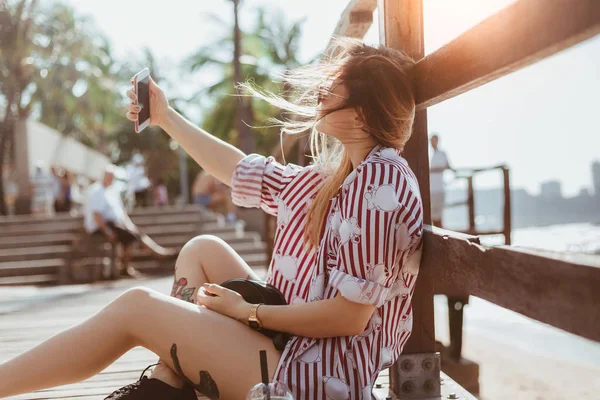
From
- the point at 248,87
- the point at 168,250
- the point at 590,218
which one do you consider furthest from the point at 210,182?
the point at 590,218

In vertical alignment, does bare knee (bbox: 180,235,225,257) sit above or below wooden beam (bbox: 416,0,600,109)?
below

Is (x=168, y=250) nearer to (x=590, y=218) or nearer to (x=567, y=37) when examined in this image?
(x=567, y=37)

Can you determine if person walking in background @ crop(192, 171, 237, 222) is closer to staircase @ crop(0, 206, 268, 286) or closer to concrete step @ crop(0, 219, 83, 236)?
staircase @ crop(0, 206, 268, 286)

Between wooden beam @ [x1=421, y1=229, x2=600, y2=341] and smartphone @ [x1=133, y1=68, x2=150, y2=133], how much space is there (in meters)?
1.05

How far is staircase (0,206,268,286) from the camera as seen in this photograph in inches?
402

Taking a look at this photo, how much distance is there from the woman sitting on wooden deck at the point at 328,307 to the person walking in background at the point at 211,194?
10917 mm

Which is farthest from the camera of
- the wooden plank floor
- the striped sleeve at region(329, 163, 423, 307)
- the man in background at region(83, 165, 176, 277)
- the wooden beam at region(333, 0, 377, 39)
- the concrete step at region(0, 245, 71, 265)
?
the concrete step at region(0, 245, 71, 265)

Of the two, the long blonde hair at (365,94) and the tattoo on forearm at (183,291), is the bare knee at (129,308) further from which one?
the long blonde hair at (365,94)

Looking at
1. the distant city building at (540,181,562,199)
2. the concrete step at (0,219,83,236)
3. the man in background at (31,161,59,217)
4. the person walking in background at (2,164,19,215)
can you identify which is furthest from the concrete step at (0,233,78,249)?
the distant city building at (540,181,562,199)

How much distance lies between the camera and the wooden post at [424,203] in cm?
171

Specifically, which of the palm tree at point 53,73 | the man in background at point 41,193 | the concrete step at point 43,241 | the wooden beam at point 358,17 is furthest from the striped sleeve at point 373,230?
the palm tree at point 53,73

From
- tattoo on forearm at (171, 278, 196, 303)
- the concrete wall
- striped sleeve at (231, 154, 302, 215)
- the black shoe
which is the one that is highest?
the concrete wall

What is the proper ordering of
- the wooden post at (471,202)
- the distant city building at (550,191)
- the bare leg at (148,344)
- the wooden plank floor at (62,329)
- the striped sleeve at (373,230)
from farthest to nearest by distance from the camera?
the distant city building at (550,191) < the wooden post at (471,202) < the wooden plank floor at (62,329) < the bare leg at (148,344) < the striped sleeve at (373,230)

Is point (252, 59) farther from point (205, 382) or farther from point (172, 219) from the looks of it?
point (205, 382)
